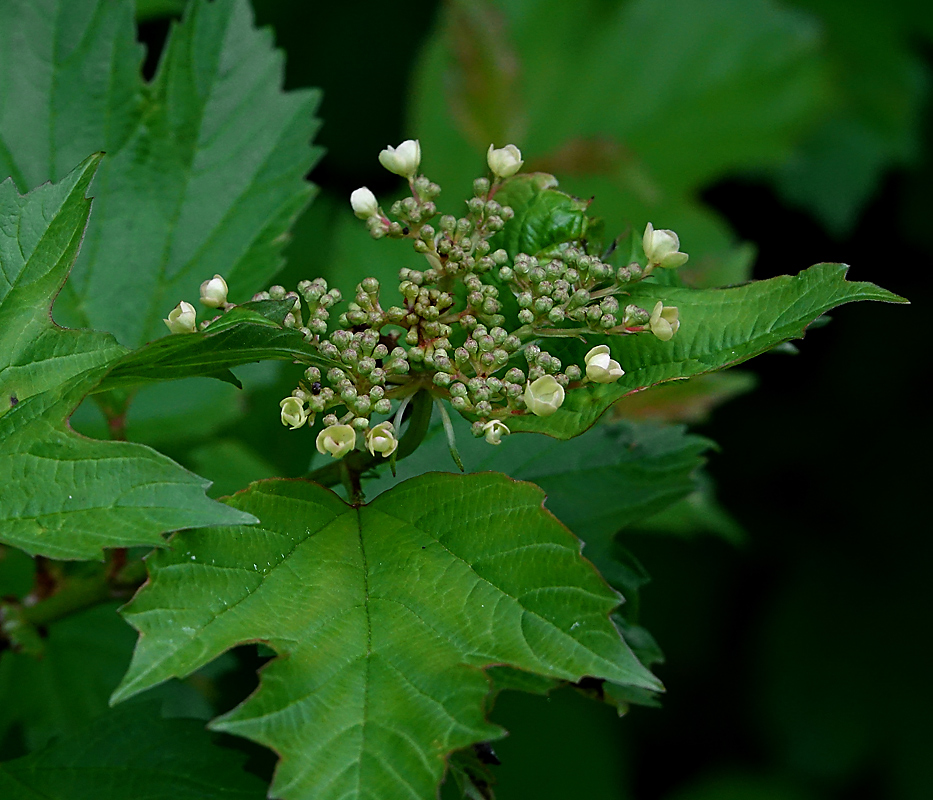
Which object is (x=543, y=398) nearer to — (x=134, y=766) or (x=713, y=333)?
(x=713, y=333)

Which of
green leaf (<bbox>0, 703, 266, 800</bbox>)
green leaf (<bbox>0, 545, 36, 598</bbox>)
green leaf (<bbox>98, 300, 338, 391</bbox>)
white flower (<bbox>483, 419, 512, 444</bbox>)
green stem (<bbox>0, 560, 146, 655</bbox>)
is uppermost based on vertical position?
green leaf (<bbox>98, 300, 338, 391</bbox>)

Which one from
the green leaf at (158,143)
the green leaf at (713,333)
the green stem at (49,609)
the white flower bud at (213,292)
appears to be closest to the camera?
the green leaf at (713,333)

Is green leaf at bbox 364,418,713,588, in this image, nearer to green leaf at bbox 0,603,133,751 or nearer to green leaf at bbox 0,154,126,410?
green leaf at bbox 0,154,126,410

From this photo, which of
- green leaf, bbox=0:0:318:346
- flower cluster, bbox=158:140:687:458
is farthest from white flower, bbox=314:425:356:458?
green leaf, bbox=0:0:318:346

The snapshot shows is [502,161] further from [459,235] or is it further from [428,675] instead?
[428,675]

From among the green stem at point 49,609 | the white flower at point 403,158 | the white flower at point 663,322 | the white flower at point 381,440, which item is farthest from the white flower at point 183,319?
the white flower at point 663,322

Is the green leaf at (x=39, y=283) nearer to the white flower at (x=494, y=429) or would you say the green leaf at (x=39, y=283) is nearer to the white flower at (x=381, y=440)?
the white flower at (x=381, y=440)
